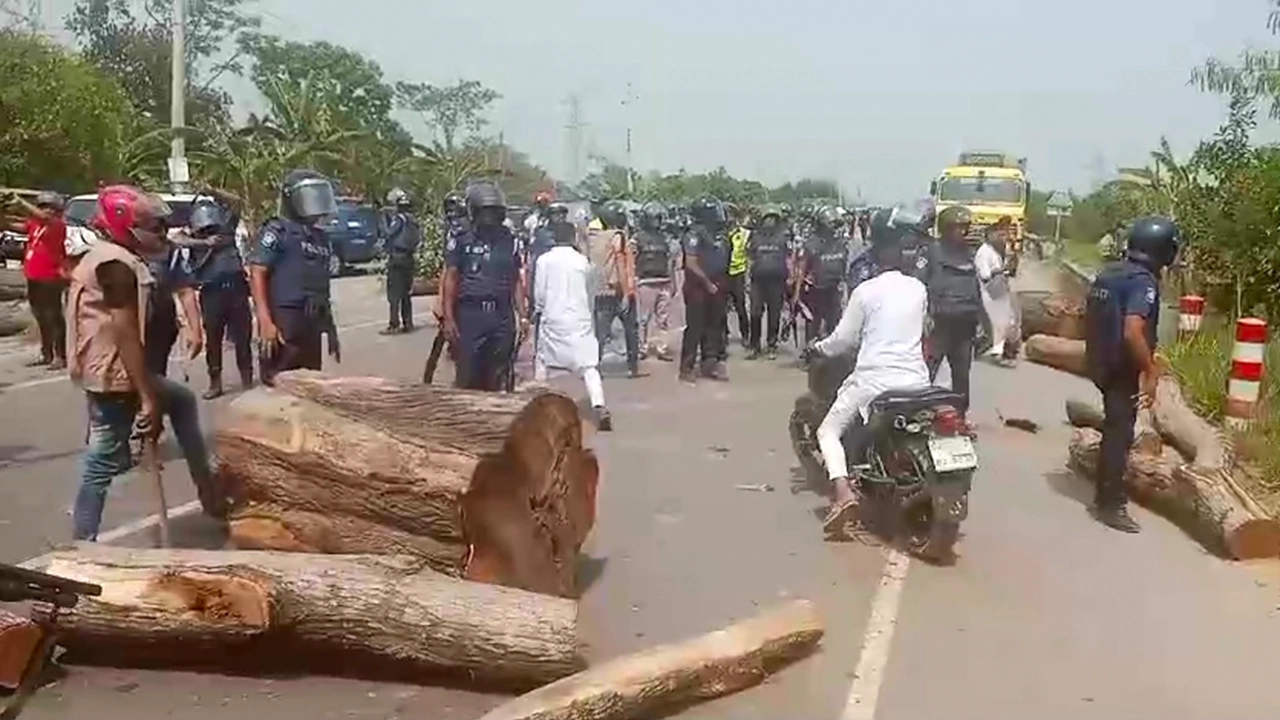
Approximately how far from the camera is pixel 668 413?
1213cm

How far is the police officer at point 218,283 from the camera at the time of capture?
11.9 m

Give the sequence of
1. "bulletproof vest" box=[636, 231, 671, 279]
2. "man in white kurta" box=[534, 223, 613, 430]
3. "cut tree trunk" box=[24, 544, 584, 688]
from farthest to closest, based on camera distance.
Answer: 1. "bulletproof vest" box=[636, 231, 671, 279]
2. "man in white kurta" box=[534, 223, 613, 430]
3. "cut tree trunk" box=[24, 544, 584, 688]

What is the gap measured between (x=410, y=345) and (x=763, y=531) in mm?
9789

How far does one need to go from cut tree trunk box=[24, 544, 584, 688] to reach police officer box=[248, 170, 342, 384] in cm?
312

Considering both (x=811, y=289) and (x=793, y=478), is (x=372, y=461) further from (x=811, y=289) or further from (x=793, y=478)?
(x=811, y=289)

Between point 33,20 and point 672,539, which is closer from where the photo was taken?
point 672,539

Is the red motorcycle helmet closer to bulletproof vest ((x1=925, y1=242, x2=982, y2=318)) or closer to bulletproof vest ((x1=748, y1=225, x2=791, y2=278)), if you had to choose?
bulletproof vest ((x1=925, y1=242, x2=982, y2=318))

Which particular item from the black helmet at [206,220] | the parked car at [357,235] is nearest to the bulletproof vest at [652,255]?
the black helmet at [206,220]

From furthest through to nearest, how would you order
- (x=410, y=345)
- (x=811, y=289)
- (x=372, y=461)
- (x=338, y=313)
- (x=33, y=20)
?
(x=33, y=20), (x=338, y=313), (x=410, y=345), (x=811, y=289), (x=372, y=461)

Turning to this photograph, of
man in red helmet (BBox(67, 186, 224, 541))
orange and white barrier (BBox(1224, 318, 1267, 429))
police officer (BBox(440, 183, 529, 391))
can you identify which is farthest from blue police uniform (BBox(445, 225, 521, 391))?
orange and white barrier (BBox(1224, 318, 1267, 429))

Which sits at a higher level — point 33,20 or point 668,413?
point 33,20

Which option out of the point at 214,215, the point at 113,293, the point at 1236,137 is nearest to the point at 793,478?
the point at 113,293

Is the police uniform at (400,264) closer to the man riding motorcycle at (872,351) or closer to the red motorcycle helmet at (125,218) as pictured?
the man riding motorcycle at (872,351)

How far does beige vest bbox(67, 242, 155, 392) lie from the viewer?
646 cm
